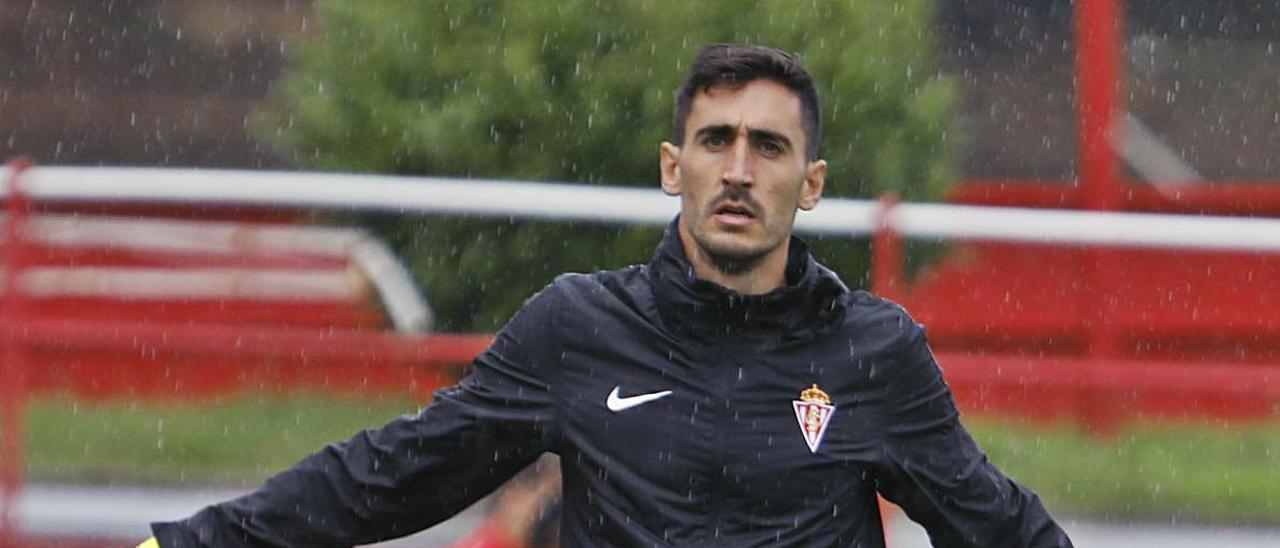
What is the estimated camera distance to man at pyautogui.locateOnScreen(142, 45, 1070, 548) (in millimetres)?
3348

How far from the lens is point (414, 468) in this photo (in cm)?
336

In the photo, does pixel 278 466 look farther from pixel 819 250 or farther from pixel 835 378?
pixel 835 378

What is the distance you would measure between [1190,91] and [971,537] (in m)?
6.83

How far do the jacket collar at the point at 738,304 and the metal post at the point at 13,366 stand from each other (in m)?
3.22

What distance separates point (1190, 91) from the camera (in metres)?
9.94

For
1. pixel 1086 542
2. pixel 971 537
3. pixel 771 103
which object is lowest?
pixel 1086 542

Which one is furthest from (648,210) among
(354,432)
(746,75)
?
(354,432)

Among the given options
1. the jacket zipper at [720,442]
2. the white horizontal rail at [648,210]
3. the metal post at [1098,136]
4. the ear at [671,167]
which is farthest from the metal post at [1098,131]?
the jacket zipper at [720,442]

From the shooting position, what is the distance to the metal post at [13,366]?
627 centimetres

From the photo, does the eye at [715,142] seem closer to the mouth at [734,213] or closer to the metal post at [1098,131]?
the mouth at [734,213]

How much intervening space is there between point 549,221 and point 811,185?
11.8ft

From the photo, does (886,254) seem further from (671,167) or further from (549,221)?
(671,167)

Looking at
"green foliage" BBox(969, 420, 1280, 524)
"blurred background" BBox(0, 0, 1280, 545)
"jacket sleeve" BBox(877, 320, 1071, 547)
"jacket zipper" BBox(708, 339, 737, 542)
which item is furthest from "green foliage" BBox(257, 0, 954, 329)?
"jacket zipper" BBox(708, 339, 737, 542)

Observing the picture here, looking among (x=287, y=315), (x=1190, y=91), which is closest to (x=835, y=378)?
(x=287, y=315)
